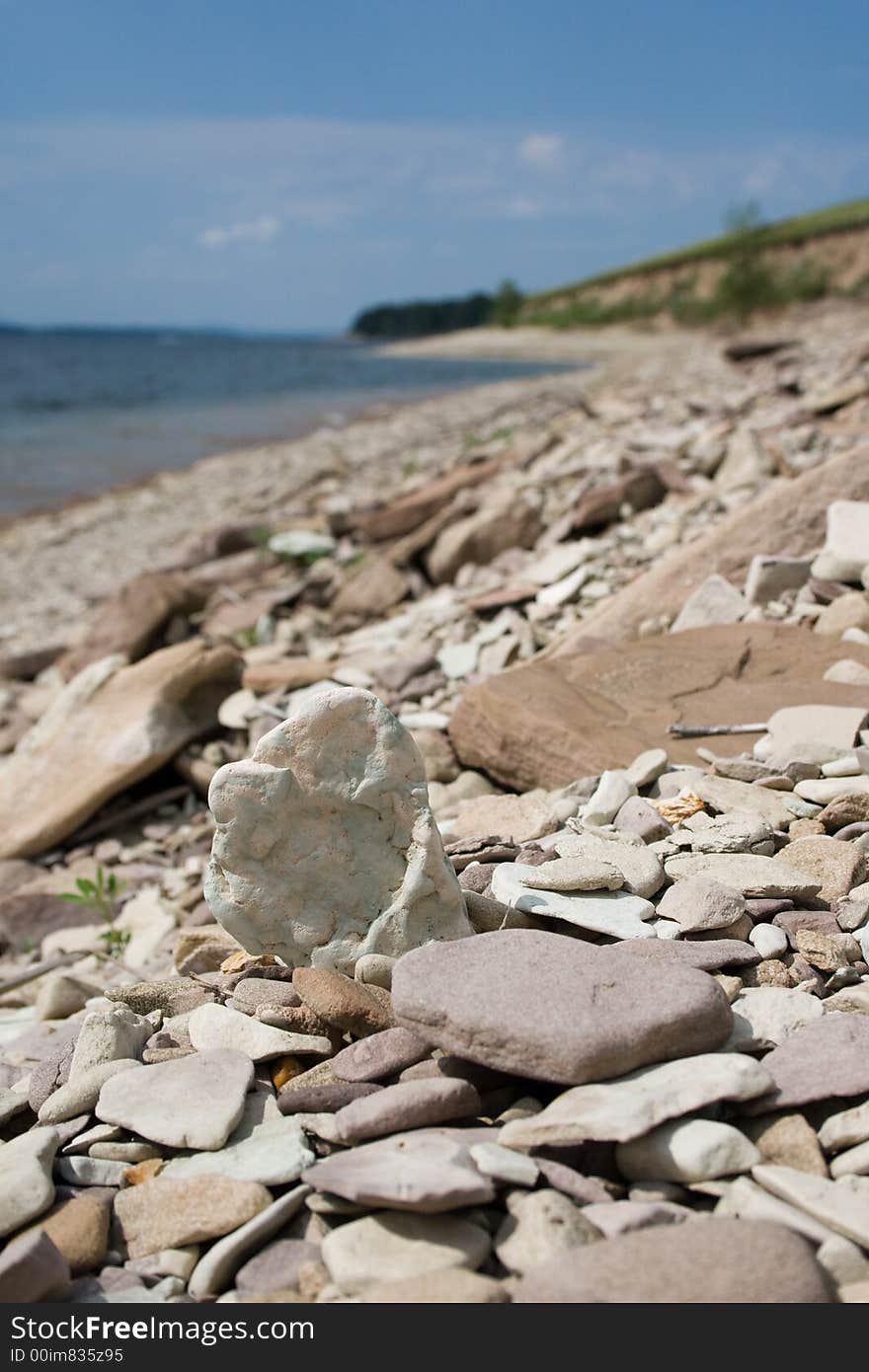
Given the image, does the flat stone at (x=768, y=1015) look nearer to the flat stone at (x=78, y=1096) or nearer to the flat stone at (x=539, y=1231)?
the flat stone at (x=539, y=1231)

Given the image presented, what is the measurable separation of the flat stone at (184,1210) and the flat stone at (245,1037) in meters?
0.35

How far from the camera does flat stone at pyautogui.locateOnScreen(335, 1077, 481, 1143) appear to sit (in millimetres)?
1933

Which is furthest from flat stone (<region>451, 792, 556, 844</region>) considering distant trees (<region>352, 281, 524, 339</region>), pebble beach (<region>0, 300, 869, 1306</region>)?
distant trees (<region>352, 281, 524, 339</region>)

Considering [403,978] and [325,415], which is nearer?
[403,978]

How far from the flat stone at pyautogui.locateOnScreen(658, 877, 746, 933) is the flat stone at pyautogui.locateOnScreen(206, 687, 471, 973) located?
485 mm

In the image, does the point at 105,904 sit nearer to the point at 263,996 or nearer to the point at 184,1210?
the point at 263,996

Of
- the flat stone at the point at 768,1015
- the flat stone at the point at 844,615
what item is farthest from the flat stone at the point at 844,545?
the flat stone at the point at 768,1015

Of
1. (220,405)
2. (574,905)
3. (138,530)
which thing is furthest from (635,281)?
(574,905)

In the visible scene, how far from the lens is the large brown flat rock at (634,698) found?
3840 millimetres

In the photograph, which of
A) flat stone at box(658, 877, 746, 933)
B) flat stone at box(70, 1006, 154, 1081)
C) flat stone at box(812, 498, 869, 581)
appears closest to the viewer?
flat stone at box(70, 1006, 154, 1081)

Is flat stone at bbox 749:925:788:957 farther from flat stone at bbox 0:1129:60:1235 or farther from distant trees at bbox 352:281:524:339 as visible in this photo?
distant trees at bbox 352:281:524:339

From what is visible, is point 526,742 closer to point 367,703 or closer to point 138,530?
point 367,703
